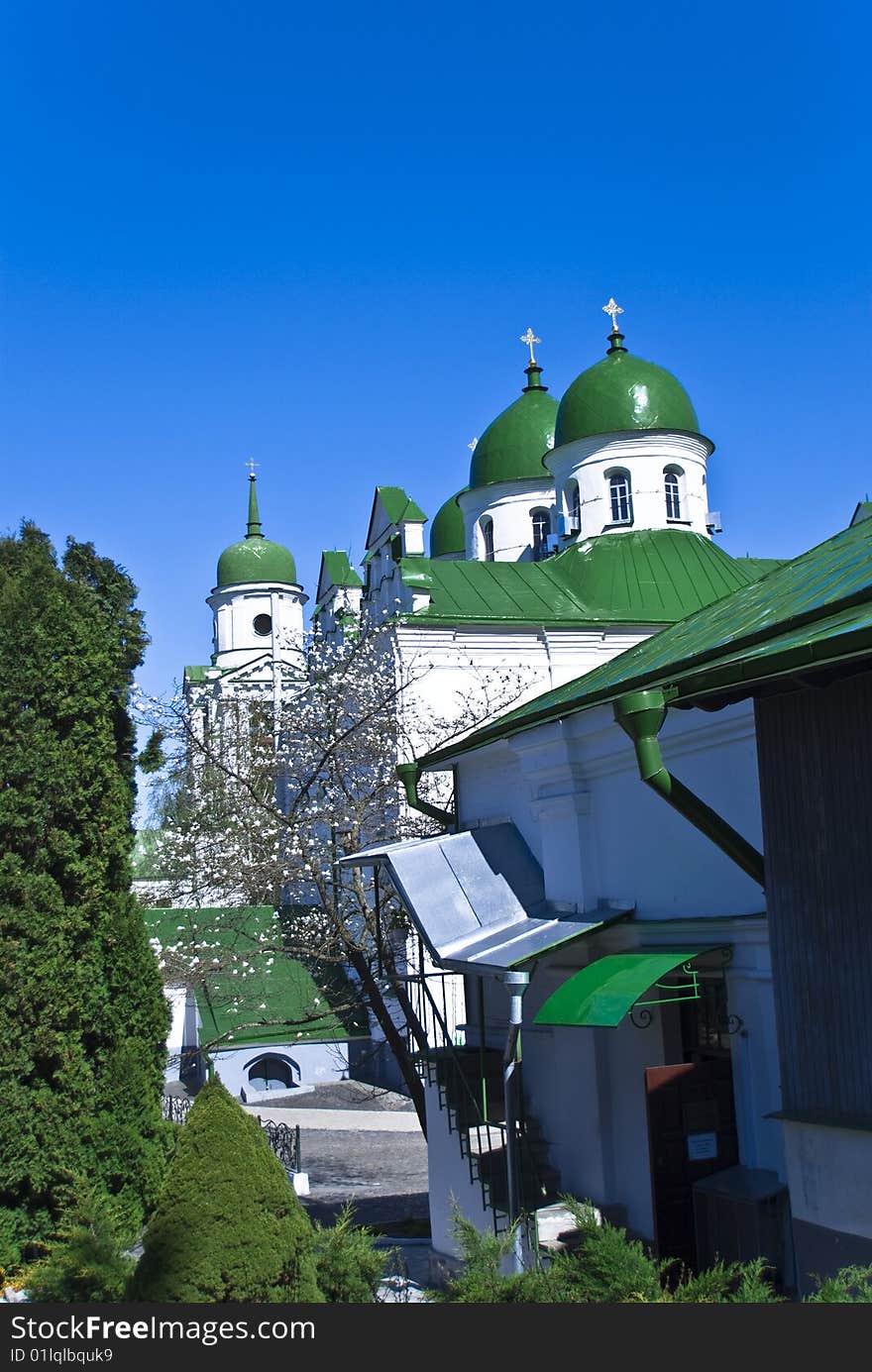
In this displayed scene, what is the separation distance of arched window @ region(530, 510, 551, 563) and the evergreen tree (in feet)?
86.9

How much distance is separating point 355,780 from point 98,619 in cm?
794

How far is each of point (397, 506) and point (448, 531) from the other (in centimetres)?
984

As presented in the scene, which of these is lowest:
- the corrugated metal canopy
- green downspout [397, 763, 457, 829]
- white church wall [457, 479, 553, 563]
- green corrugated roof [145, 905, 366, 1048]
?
green corrugated roof [145, 905, 366, 1048]

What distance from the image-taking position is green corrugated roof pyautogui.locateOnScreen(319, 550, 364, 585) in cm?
3800

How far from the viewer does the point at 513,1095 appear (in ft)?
27.8

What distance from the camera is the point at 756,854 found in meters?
6.41

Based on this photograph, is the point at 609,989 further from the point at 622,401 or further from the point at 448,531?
the point at 448,531

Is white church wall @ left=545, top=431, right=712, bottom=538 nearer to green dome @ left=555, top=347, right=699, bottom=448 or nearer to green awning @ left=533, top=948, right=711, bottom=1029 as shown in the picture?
green dome @ left=555, top=347, right=699, bottom=448

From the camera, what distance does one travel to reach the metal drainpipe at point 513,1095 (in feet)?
25.7

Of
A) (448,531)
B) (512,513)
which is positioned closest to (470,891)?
(512,513)

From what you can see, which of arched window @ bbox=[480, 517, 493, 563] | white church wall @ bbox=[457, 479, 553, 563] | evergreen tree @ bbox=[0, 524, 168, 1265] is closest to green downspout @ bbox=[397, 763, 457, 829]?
evergreen tree @ bbox=[0, 524, 168, 1265]

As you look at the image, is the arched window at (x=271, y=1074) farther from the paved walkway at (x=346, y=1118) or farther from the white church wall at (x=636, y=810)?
the white church wall at (x=636, y=810)

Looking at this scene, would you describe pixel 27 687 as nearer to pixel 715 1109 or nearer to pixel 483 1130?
pixel 483 1130

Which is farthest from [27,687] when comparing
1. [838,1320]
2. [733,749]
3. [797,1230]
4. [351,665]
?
[351,665]
